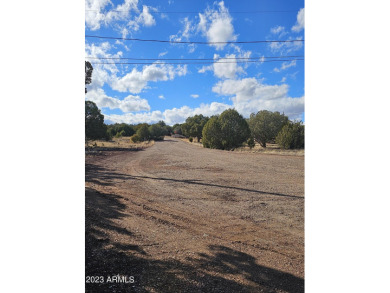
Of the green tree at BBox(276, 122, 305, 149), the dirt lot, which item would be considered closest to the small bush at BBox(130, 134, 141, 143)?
the green tree at BBox(276, 122, 305, 149)

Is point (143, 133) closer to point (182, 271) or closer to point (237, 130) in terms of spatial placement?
point (237, 130)

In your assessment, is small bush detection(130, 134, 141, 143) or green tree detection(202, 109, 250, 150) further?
small bush detection(130, 134, 141, 143)

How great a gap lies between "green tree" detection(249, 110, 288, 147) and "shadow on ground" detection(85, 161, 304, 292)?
83.9 feet

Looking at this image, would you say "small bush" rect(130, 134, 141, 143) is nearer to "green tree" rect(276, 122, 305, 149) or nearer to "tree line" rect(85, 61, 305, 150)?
"tree line" rect(85, 61, 305, 150)

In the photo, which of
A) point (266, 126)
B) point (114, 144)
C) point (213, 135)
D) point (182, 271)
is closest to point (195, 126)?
point (266, 126)

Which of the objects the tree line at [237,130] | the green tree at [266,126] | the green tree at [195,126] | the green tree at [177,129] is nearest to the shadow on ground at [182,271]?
the tree line at [237,130]

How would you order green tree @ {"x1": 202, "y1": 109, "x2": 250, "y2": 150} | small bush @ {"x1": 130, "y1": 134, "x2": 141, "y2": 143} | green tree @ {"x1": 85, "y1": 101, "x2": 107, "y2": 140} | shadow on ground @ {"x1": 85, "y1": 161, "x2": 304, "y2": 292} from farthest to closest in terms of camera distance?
small bush @ {"x1": 130, "y1": 134, "x2": 141, "y2": 143} < green tree @ {"x1": 202, "y1": 109, "x2": 250, "y2": 150} < green tree @ {"x1": 85, "y1": 101, "x2": 107, "y2": 140} < shadow on ground @ {"x1": 85, "y1": 161, "x2": 304, "y2": 292}

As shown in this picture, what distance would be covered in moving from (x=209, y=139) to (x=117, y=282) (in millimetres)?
20598

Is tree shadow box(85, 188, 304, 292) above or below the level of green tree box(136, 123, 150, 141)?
below

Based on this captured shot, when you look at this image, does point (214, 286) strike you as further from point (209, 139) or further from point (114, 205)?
point (209, 139)

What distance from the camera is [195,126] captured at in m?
39.6

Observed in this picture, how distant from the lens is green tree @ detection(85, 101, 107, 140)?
20.4 metres

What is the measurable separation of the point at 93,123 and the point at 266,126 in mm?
21313

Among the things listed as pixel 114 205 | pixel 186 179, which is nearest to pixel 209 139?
pixel 186 179
